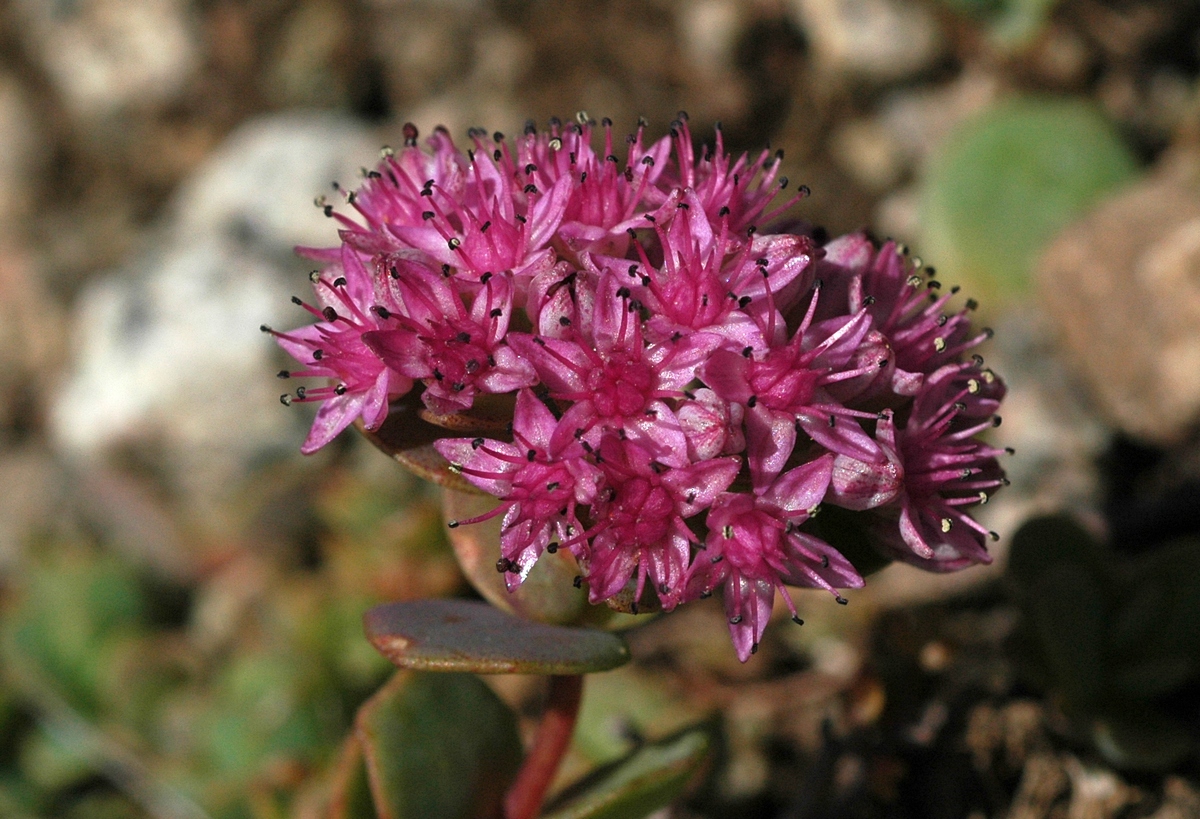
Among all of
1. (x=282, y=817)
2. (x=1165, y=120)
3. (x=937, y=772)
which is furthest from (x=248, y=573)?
(x=1165, y=120)

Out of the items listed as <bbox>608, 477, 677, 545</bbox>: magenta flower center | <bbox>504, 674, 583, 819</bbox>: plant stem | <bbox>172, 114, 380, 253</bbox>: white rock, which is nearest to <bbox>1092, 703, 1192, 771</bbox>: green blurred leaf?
<bbox>504, 674, 583, 819</bbox>: plant stem

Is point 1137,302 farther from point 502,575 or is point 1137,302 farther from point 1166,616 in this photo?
point 502,575

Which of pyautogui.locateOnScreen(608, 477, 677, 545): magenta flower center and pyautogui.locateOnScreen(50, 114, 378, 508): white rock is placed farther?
pyautogui.locateOnScreen(50, 114, 378, 508): white rock

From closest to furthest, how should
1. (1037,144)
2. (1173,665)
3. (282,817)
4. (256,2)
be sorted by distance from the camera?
(1173,665) < (282,817) < (1037,144) < (256,2)

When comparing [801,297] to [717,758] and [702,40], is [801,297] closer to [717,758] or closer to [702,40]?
[717,758]

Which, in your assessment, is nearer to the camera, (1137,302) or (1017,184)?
(1137,302)

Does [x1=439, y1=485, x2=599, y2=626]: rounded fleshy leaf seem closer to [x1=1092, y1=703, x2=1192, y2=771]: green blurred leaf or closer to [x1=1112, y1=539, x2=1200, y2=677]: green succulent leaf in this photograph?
[x1=1092, y1=703, x2=1192, y2=771]: green blurred leaf

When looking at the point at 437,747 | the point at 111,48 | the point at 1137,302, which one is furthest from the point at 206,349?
the point at 1137,302
